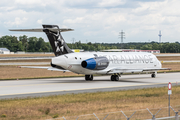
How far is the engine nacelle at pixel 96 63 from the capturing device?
3753cm

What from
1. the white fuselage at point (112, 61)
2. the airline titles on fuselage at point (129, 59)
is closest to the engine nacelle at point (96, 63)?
the white fuselage at point (112, 61)

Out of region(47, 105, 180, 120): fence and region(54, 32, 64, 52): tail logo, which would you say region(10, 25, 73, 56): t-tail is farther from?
region(47, 105, 180, 120): fence

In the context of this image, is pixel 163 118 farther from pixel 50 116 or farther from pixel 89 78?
pixel 89 78

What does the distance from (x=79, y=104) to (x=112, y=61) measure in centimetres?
1987

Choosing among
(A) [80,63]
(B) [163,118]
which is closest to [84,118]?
(B) [163,118]

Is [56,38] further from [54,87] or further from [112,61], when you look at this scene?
[112,61]

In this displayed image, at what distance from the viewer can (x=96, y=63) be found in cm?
3859

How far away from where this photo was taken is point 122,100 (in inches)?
933

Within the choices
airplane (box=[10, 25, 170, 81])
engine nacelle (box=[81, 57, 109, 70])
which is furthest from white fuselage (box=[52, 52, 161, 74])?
engine nacelle (box=[81, 57, 109, 70])

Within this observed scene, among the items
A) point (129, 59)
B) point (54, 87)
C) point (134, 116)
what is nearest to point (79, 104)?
point (134, 116)

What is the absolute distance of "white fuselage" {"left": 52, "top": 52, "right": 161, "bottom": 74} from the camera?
36250mm

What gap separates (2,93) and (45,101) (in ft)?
22.6

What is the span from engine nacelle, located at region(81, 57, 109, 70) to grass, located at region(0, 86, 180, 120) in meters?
11.1

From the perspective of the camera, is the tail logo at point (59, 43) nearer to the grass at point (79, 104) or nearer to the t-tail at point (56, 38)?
the t-tail at point (56, 38)
